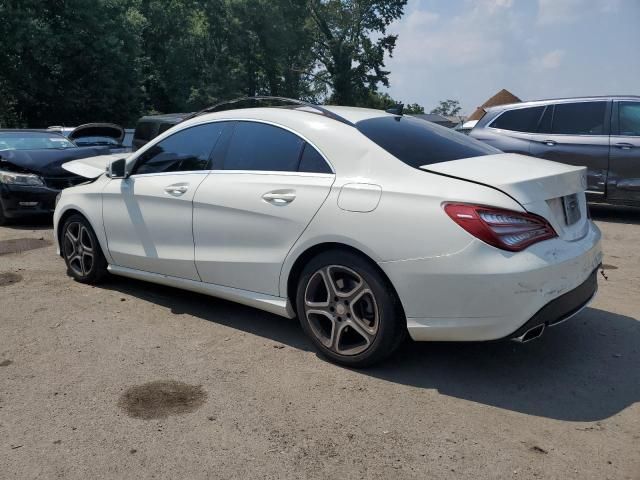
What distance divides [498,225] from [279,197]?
1.42 meters

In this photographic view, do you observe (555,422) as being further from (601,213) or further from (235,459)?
(601,213)

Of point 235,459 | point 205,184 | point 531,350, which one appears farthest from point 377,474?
point 205,184

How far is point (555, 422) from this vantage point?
3.16 metres

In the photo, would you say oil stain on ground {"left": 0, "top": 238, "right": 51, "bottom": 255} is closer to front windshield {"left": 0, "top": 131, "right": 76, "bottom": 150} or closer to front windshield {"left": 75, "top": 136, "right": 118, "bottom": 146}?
front windshield {"left": 0, "top": 131, "right": 76, "bottom": 150}

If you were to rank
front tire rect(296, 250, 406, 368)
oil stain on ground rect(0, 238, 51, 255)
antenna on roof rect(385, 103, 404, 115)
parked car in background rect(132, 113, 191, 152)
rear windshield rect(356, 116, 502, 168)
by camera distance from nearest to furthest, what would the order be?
front tire rect(296, 250, 406, 368)
rear windshield rect(356, 116, 502, 168)
antenna on roof rect(385, 103, 404, 115)
oil stain on ground rect(0, 238, 51, 255)
parked car in background rect(132, 113, 191, 152)

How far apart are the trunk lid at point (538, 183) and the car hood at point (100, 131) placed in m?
10.7

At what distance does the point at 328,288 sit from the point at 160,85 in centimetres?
4235

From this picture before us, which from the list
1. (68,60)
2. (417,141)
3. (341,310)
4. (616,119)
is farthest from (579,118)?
(68,60)

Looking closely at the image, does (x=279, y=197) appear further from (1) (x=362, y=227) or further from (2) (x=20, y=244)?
(2) (x=20, y=244)

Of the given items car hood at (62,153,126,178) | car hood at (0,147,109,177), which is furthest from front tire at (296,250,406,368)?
car hood at (0,147,109,177)

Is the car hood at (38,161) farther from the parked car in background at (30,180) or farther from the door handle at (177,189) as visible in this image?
→ the door handle at (177,189)

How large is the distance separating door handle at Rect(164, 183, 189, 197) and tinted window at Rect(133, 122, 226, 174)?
161 mm

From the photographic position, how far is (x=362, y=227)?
358cm

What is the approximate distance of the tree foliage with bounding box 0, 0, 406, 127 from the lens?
93.6 ft
